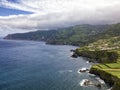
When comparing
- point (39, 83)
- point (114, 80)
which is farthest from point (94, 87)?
point (39, 83)

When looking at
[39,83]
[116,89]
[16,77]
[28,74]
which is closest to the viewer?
[116,89]

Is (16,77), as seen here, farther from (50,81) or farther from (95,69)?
(95,69)

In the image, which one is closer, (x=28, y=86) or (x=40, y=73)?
(x=28, y=86)

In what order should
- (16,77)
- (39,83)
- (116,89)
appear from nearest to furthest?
(116,89), (39,83), (16,77)

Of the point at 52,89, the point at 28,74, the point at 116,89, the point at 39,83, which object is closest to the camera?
the point at 116,89

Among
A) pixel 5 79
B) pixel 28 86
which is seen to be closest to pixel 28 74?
pixel 5 79

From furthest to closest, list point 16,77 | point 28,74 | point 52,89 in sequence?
point 28,74
point 16,77
point 52,89

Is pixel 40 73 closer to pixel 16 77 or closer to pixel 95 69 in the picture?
pixel 16 77

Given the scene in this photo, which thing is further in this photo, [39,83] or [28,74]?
[28,74]
